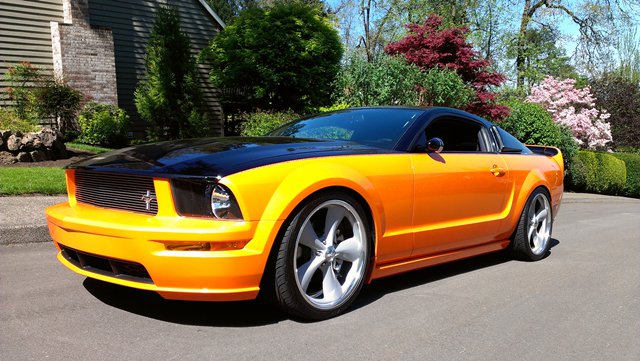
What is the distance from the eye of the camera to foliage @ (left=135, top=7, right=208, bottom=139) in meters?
15.4

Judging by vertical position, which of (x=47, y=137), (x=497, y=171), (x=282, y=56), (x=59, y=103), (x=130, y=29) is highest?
(x=130, y=29)

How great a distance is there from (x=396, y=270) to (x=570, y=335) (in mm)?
1234

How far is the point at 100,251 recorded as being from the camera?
3244 millimetres

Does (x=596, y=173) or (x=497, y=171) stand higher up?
(x=497, y=171)

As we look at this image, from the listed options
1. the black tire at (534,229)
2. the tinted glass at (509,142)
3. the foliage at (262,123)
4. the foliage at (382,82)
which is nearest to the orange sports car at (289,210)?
the black tire at (534,229)

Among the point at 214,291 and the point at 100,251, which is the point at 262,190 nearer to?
the point at 214,291

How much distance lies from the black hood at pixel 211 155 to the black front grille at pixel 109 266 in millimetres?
547

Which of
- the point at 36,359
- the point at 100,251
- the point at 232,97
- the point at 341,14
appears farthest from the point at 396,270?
the point at 341,14

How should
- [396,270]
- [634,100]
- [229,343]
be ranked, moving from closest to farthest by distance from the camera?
[229,343] < [396,270] < [634,100]

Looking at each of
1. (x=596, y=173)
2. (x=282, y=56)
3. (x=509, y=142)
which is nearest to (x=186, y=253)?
(x=509, y=142)

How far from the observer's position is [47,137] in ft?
35.8

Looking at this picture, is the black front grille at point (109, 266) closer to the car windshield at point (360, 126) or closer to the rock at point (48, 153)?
the car windshield at point (360, 126)

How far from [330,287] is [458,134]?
2.18m

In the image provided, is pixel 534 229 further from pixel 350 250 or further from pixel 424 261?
pixel 350 250
